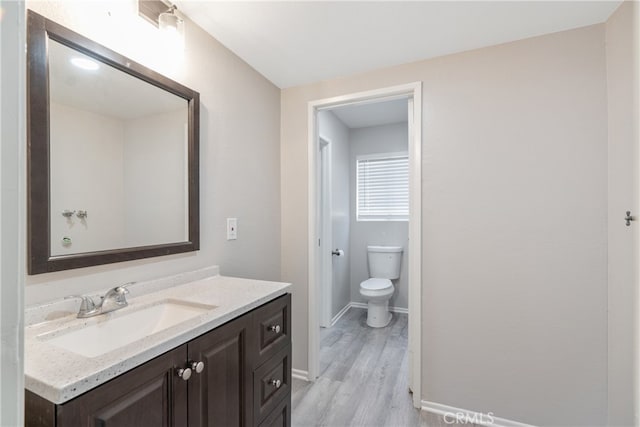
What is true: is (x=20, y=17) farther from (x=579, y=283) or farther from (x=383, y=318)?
(x=383, y=318)

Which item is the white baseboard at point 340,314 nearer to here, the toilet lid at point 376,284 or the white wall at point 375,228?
the white wall at point 375,228

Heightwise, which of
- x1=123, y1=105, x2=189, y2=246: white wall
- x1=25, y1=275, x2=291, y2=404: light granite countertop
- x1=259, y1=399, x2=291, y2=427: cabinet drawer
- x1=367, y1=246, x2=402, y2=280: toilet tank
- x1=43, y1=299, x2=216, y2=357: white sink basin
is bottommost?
x1=259, y1=399, x2=291, y2=427: cabinet drawer

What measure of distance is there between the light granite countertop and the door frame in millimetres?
814

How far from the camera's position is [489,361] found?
1.72m

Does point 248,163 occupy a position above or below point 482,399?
above

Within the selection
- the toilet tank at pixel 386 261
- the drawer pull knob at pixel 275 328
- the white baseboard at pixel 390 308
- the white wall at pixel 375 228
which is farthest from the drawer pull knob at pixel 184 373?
the white baseboard at pixel 390 308

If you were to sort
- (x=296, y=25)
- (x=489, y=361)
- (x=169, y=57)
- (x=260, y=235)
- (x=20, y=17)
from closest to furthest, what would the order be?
(x=20, y=17) < (x=169, y=57) < (x=296, y=25) < (x=489, y=361) < (x=260, y=235)

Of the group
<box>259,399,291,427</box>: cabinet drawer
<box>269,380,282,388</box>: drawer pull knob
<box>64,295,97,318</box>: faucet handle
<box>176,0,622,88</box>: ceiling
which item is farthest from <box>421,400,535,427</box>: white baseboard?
<box>176,0,622,88</box>: ceiling

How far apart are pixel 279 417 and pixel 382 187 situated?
2.79 metres

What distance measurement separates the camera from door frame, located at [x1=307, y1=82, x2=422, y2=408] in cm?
186

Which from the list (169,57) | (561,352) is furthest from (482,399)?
(169,57)

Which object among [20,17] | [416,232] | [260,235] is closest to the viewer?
[20,17]

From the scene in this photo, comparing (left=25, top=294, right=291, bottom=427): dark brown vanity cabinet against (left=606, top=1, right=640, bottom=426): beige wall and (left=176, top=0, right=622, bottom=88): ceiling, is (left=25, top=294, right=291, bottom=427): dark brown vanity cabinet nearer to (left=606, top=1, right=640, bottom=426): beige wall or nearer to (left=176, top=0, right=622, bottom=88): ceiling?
(left=176, top=0, right=622, bottom=88): ceiling

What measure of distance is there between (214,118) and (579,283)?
7.12 feet
